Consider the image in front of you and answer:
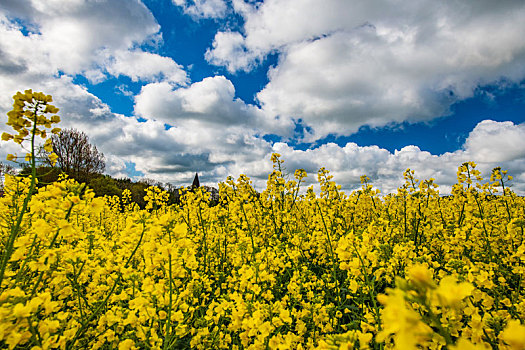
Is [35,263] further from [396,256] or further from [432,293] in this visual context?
[396,256]

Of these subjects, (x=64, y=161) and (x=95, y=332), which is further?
(x=64, y=161)

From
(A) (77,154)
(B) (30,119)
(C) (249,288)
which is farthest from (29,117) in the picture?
(A) (77,154)

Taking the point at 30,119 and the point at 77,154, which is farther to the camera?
the point at 77,154

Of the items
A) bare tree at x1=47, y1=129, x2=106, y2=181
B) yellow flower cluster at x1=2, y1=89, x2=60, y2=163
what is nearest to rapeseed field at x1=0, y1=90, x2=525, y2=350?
yellow flower cluster at x1=2, y1=89, x2=60, y2=163

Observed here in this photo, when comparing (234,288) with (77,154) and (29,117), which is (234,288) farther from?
(77,154)

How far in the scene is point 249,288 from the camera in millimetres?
2664

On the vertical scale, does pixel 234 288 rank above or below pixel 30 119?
below

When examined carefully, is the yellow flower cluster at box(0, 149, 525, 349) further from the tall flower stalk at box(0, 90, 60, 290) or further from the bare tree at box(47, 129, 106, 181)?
the bare tree at box(47, 129, 106, 181)

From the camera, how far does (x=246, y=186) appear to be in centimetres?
580

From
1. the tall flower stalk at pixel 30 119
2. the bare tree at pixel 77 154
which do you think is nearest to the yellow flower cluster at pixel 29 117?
the tall flower stalk at pixel 30 119

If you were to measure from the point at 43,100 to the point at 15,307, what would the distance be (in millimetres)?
1595

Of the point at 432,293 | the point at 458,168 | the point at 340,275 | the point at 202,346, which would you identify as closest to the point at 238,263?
the point at 202,346

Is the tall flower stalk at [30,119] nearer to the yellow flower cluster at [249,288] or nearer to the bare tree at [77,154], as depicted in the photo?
the yellow flower cluster at [249,288]

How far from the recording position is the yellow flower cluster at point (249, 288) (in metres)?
1.44
